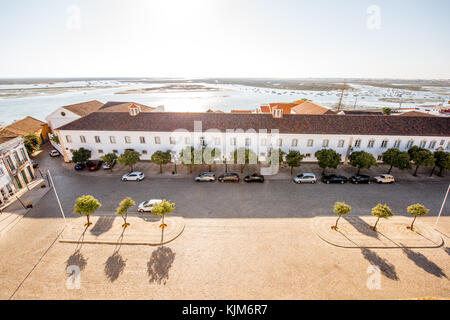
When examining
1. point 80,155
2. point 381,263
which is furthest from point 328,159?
point 80,155

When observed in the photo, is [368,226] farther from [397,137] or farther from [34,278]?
[34,278]

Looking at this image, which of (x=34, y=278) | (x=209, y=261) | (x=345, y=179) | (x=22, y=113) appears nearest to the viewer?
(x=34, y=278)

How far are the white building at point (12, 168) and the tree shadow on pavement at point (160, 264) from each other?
24549 millimetres

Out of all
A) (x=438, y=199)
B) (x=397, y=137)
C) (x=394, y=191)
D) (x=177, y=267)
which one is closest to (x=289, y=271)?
(x=177, y=267)

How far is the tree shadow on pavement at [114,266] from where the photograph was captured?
62.5ft

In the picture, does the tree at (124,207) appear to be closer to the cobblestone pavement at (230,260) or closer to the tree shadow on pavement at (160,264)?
the cobblestone pavement at (230,260)

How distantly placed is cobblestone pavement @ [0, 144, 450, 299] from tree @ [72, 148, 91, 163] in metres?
9.82

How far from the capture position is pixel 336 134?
123 feet

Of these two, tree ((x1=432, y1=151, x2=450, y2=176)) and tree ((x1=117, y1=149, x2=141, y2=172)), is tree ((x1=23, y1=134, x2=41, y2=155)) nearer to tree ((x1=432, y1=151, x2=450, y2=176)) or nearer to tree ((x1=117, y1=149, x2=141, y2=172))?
tree ((x1=117, y1=149, x2=141, y2=172))

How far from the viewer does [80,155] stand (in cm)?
3756

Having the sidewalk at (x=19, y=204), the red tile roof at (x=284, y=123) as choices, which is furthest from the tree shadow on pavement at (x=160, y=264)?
the red tile roof at (x=284, y=123)

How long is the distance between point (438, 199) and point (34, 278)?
4820 centimetres

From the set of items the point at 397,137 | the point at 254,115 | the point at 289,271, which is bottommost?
the point at 289,271

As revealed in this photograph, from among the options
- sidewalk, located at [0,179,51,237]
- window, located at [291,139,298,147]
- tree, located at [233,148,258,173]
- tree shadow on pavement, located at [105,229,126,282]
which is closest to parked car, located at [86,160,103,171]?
sidewalk, located at [0,179,51,237]
